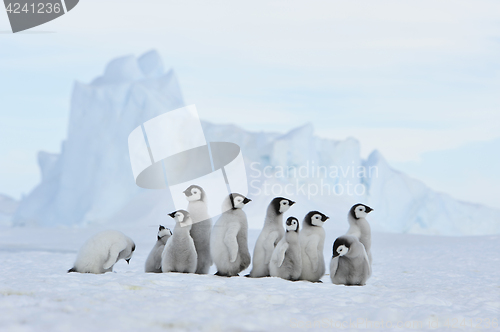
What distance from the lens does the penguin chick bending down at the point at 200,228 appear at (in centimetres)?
398

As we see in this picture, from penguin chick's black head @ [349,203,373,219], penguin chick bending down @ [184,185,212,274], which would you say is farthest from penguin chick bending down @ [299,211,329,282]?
penguin chick bending down @ [184,185,212,274]

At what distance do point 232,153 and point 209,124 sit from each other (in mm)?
2353

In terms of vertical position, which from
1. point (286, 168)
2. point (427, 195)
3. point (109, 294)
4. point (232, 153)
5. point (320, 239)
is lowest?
point (427, 195)

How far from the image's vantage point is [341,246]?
3469mm

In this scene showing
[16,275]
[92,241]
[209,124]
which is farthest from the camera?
[209,124]

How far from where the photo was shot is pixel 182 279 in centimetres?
329

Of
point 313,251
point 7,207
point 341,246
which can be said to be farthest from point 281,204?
point 7,207

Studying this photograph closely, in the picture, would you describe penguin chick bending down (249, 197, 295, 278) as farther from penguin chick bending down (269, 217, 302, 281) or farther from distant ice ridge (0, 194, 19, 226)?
distant ice ridge (0, 194, 19, 226)

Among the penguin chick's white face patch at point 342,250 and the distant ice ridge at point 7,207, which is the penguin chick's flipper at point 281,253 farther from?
the distant ice ridge at point 7,207

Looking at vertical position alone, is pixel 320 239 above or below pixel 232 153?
above

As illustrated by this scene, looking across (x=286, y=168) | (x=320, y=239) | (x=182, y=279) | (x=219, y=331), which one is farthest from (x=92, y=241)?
(x=286, y=168)

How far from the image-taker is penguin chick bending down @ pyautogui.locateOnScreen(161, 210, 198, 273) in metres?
3.73

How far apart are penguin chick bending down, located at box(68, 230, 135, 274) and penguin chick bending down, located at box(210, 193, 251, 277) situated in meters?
0.74

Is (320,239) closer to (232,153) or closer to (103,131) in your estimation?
(232,153)
